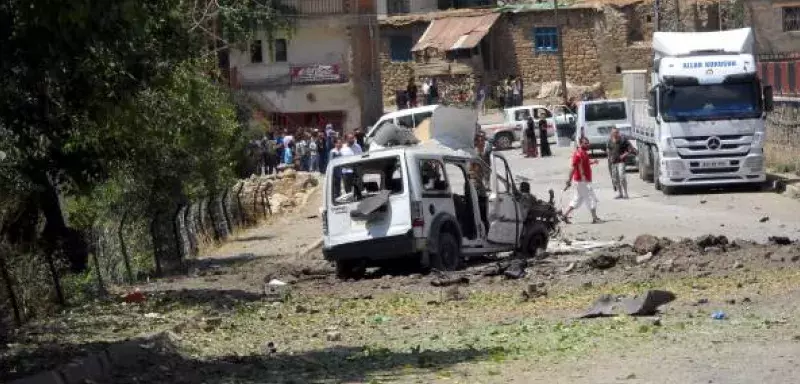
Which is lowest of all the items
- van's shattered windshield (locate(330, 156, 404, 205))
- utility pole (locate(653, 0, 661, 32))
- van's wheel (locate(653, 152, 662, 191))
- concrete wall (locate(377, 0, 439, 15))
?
van's wheel (locate(653, 152, 662, 191))

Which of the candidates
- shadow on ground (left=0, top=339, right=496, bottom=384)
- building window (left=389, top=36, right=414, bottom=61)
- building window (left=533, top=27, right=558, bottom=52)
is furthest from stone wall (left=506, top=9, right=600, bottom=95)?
shadow on ground (left=0, top=339, right=496, bottom=384)

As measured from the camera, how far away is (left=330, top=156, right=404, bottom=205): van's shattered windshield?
2352 cm

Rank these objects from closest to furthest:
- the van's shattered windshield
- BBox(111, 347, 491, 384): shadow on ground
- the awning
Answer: BBox(111, 347, 491, 384): shadow on ground, the van's shattered windshield, the awning

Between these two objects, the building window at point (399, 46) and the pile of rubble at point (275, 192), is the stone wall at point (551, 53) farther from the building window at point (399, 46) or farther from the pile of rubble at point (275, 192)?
the pile of rubble at point (275, 192)

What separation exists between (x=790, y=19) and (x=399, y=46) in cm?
2606

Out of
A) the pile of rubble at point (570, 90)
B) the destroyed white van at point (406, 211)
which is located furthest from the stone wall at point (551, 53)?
the destroyed white van at point (406, 211)

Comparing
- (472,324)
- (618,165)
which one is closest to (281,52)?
(618,165)

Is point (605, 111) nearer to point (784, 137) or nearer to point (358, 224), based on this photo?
point (784, 137)

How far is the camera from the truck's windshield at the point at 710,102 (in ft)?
123

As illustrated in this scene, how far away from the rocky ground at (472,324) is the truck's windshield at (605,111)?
97.3ft

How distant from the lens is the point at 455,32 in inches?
3137

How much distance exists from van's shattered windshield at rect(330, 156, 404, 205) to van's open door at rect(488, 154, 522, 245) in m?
2.29

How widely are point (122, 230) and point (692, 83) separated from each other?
53.8 ft

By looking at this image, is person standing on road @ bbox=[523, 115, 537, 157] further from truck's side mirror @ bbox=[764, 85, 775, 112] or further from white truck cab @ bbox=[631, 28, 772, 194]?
truck's side mirror @ bbox=[764, 85, 775, 112]
